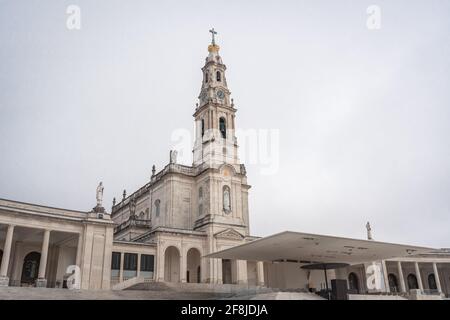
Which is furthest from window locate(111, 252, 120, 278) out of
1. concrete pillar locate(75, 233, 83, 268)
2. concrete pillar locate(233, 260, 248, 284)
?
concrete pillar locate(233, 260, 248, 284)

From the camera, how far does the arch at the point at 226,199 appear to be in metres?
47.9

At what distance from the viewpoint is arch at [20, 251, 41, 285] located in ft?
123

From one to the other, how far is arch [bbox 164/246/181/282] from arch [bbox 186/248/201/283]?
6.41 ft

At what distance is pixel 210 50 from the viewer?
5806cm

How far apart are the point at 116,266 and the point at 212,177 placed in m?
15.2

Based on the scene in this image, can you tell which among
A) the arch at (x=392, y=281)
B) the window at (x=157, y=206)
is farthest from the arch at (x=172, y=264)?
the arch at (x=392, y=281)

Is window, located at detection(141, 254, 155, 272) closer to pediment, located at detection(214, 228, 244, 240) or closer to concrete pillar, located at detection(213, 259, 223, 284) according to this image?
concrete pillar, located at detection(213, 259, 223, 284)

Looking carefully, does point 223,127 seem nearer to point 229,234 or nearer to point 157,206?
point 157,206

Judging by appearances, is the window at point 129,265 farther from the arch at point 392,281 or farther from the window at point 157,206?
the arch at point 392,281

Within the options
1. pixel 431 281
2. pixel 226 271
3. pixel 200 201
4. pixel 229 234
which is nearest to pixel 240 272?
pixel 226 271

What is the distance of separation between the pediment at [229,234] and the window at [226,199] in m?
2.90

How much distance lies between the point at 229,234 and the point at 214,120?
50.7 ft

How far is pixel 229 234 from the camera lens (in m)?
45.7
